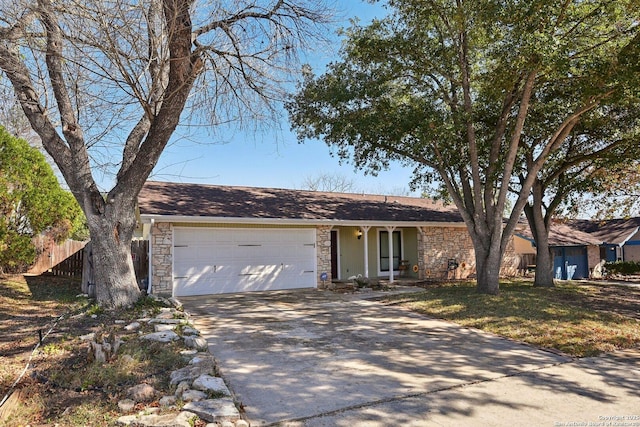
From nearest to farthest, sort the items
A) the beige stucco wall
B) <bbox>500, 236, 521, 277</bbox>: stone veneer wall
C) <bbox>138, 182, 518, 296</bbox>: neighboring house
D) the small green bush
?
<bbox>138, 182, 518, 296</bbox>: neighboring house, the beige stucco wall, <bbox>500, 236, 521, 277</bbox>: stone veneer wall, the small green bush

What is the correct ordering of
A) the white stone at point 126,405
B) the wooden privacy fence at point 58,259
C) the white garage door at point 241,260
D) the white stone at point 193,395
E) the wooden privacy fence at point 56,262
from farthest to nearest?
the wooden privacy fence at point 56,262 < the wooden privacy fence at point 58,259 < the white garage door at point 241,260 < the white stone at point 193,395 < the white stone at point 126,405

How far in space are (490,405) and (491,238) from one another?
23.8ft

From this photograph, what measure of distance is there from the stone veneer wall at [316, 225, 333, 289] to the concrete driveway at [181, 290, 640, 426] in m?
5.13

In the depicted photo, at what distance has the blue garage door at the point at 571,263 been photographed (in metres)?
18.8

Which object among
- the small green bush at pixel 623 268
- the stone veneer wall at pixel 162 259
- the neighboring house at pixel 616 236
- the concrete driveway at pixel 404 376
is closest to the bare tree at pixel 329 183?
the neighboring house at pixel 616 236

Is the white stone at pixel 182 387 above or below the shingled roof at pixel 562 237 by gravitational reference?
below

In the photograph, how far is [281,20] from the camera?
25.8ft

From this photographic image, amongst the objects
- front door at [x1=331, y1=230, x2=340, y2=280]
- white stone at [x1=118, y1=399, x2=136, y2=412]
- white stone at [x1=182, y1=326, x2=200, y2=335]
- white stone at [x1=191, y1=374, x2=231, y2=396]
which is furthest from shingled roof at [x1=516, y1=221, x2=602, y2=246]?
white stone at [x1=118, y1=399, x2=136, y2=412]

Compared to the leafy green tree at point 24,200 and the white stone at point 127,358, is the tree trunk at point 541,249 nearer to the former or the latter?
the white stone at point 127,358

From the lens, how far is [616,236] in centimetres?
2381

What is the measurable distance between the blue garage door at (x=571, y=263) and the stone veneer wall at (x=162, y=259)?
16.6 meters

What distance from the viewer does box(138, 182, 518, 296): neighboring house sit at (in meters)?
11.1

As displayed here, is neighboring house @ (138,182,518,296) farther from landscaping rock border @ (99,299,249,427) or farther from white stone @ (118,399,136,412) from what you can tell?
white stone @ (118,399,136,412)

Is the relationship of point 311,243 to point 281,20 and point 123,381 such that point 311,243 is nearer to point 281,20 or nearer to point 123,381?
point 281,20
